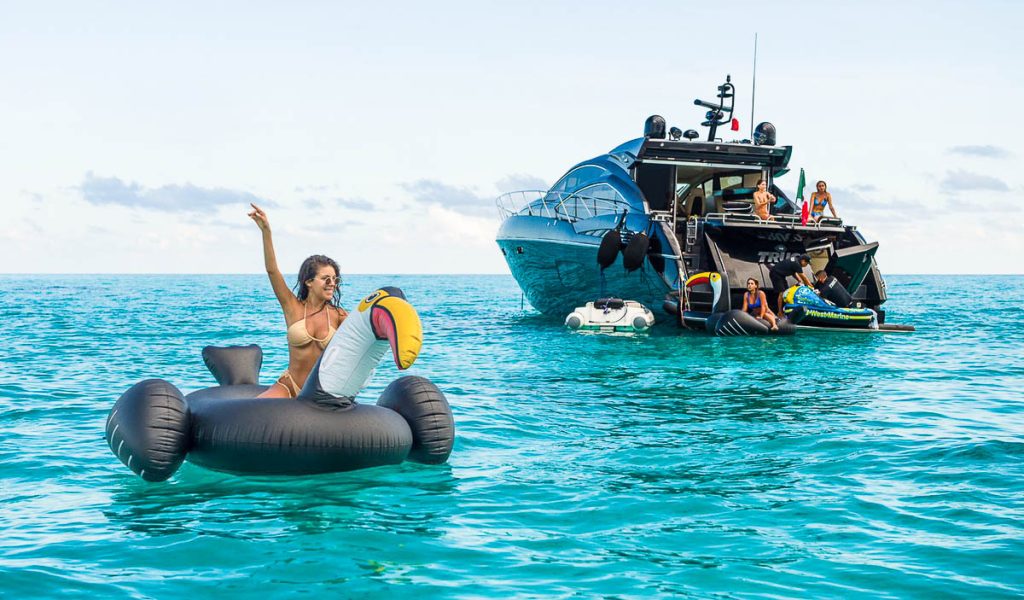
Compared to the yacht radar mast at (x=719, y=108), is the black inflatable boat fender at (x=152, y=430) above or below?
below

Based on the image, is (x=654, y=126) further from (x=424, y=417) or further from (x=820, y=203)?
(x=424, y=417)

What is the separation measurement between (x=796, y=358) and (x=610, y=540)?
11.4 m

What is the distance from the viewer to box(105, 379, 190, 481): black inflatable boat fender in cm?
677

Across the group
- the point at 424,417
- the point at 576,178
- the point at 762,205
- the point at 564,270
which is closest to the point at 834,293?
the point at 762,205

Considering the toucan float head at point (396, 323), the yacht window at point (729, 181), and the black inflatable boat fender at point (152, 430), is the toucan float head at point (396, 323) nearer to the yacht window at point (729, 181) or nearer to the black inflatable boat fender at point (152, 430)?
the black inflatable boat fender at point (152, 430)

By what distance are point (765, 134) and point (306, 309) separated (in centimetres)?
1921

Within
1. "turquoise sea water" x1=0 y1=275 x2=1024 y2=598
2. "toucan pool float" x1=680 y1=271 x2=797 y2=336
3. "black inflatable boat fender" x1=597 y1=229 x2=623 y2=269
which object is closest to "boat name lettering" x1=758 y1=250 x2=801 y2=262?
"toucan pool float" x1=680 y1=271 x2=797 y2=336

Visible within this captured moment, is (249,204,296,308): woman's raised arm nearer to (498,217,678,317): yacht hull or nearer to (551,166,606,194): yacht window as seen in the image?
(498,217,678,317): yacht hull

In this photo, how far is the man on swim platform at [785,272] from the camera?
2122 centimetres

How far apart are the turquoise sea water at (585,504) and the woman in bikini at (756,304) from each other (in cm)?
670

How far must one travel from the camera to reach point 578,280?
78.8 ft

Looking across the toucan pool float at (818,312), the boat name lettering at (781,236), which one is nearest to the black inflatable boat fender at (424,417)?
the toucan pool float at (818,312)

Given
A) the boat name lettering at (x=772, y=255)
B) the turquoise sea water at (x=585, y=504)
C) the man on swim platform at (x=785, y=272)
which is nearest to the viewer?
the turquoise sea water at (x=585, y=504)

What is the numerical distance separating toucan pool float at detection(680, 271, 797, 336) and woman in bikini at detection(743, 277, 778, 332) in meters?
0.11
